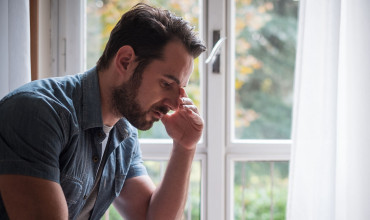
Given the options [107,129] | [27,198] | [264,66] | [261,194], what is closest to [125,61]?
[107,129]

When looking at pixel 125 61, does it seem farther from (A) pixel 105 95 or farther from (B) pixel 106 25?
(B) pixel 106 25

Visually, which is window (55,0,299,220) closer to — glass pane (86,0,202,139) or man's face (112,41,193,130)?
glass pane (86,0,202,139)

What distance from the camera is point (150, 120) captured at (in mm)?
1163

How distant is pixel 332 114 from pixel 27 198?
126cm

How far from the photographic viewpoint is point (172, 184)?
1275 millimetres

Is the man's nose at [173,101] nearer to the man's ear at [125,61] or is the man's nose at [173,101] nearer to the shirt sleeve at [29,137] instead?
the man's ear at [125,61]

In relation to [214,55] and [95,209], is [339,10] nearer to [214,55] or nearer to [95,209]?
[214,55]

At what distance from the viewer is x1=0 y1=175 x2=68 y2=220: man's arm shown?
793 mm

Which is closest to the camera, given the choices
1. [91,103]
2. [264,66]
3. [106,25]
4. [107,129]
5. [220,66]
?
[91,103]

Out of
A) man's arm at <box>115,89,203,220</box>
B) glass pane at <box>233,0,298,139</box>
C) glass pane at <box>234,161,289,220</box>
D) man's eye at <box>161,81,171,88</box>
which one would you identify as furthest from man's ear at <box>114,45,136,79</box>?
glass pane at <box>234,161,289,220</box>

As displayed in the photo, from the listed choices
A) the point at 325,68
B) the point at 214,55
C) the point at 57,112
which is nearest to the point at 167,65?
the point at 57,112

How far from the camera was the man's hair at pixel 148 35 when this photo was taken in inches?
42.6

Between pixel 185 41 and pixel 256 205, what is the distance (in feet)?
5.90

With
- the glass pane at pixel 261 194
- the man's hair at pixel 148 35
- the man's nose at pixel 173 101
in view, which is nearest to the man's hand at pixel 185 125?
the man's nose at pixel 173 101
